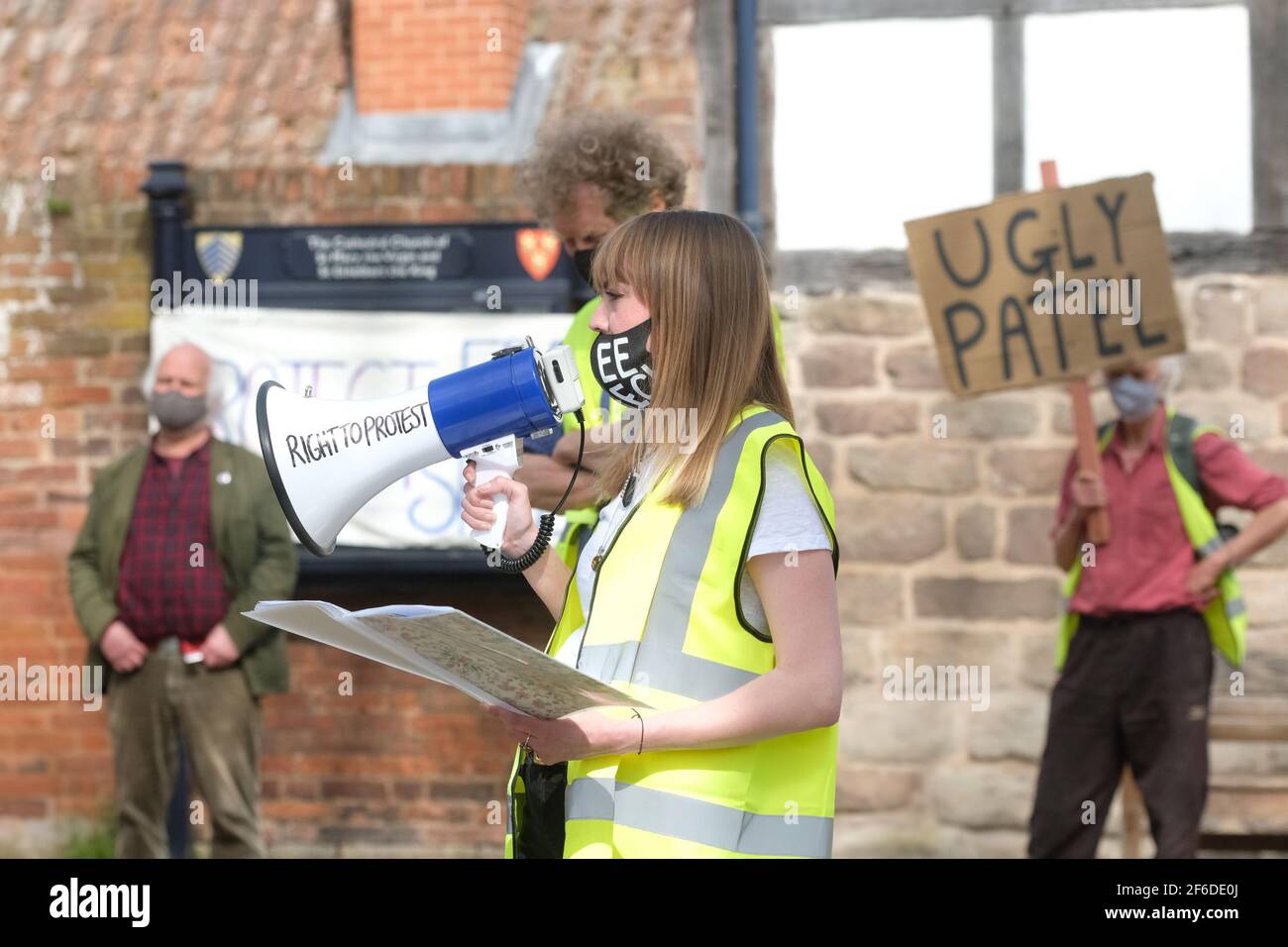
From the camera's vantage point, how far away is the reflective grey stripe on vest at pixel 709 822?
235 centimetres

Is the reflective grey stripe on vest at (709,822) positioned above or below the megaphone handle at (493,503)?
below

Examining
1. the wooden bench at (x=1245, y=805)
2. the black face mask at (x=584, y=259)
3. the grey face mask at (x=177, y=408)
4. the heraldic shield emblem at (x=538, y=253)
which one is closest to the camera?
the black face mask at (x=584, y=259)

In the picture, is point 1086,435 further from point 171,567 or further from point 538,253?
point 171,567

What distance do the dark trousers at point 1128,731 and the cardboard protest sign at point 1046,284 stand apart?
85 cm

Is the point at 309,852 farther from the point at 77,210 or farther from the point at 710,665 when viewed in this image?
the point at 710,665

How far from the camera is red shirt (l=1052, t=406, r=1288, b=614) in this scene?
5.53 metres

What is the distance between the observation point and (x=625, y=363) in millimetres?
2605

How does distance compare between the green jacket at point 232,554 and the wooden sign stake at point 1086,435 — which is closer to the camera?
the wooden sign stake at point 1086,435

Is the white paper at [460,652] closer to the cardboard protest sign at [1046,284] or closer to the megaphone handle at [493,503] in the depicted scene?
the megaphone handle at [493,503]

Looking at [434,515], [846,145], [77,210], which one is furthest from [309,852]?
[846,145]

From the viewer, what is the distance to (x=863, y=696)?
6.74m

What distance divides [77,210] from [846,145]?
3.05m

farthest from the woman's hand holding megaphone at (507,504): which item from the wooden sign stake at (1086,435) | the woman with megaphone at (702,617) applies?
the wooden sign stake at (1086,435)
